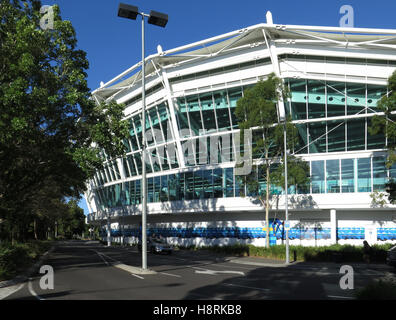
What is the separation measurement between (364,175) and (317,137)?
514cm

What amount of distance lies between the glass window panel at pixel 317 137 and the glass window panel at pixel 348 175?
7.69ft

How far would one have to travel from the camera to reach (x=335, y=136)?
118 ft

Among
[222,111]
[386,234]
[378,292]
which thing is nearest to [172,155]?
[222,111]

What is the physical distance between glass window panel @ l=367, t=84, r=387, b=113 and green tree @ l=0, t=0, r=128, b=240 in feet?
76.4

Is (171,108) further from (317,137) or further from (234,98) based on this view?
(317,137)

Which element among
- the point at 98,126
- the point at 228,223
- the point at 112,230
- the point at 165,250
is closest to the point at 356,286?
the point at 98,126

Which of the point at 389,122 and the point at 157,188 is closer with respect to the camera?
the point at 389,122

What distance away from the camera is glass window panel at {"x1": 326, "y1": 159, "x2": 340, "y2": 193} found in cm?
3491

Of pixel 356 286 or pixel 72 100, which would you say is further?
pixel 72 100

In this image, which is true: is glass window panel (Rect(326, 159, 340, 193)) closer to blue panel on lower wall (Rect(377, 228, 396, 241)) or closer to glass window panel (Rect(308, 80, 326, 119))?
glass window panel (Rect(308, 80, 326, 119))

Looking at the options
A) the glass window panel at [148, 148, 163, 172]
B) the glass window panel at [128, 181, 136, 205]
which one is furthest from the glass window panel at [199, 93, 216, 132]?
the glass window panel at [128, 181, 136, 205]

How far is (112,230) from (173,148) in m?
28.2

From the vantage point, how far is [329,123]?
117 feet
